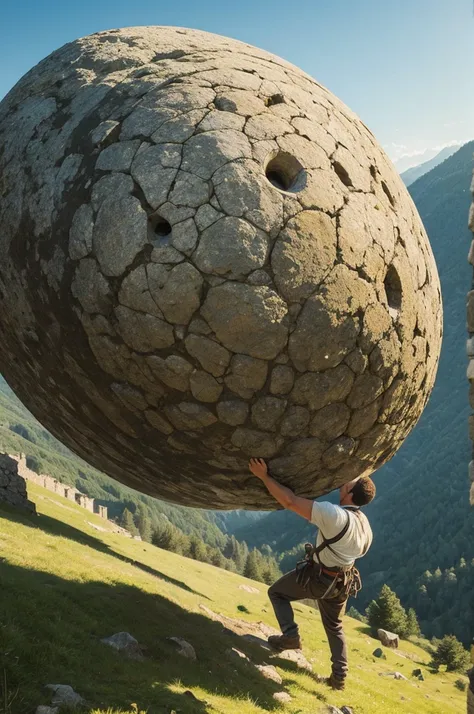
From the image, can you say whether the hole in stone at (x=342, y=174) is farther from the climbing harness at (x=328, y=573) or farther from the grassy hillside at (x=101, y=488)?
the grassy hillside at (x=101, y=488)

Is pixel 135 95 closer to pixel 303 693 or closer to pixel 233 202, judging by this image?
pixel 233 202

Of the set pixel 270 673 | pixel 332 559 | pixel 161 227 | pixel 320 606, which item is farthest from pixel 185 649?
pixel 161 227

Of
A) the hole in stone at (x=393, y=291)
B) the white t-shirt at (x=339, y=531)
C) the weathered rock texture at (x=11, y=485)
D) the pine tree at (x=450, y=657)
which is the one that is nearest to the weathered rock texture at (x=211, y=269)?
the hole in stone at (x=393, y=291)

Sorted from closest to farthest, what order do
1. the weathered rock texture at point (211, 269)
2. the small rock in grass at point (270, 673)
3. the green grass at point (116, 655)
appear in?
the weathered rock texture at point (211, 269), the green grass at point (116, 655), the small rock in grass at point (270, 673)

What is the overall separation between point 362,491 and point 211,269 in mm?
3174

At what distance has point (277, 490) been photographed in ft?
14.5

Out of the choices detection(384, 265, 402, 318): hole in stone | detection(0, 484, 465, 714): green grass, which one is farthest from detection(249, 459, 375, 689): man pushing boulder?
detection(384, 265, 402, 318): hole in stone

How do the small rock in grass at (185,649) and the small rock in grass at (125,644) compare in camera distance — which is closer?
the small rock in grass at (125,644)

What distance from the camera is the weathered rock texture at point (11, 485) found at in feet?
58.7

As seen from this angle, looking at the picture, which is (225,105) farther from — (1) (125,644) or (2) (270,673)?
(2) (270,673)

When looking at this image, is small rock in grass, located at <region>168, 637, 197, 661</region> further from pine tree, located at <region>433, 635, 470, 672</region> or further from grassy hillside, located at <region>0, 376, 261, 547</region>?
grassy hillside, located at <region>0, 376, 261, 547</region>

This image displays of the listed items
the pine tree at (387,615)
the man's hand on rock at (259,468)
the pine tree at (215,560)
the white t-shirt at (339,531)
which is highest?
the man's hand on rock at (259,468)

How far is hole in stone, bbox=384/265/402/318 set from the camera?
14.0ft

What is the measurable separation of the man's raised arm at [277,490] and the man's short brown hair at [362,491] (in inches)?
43.1
